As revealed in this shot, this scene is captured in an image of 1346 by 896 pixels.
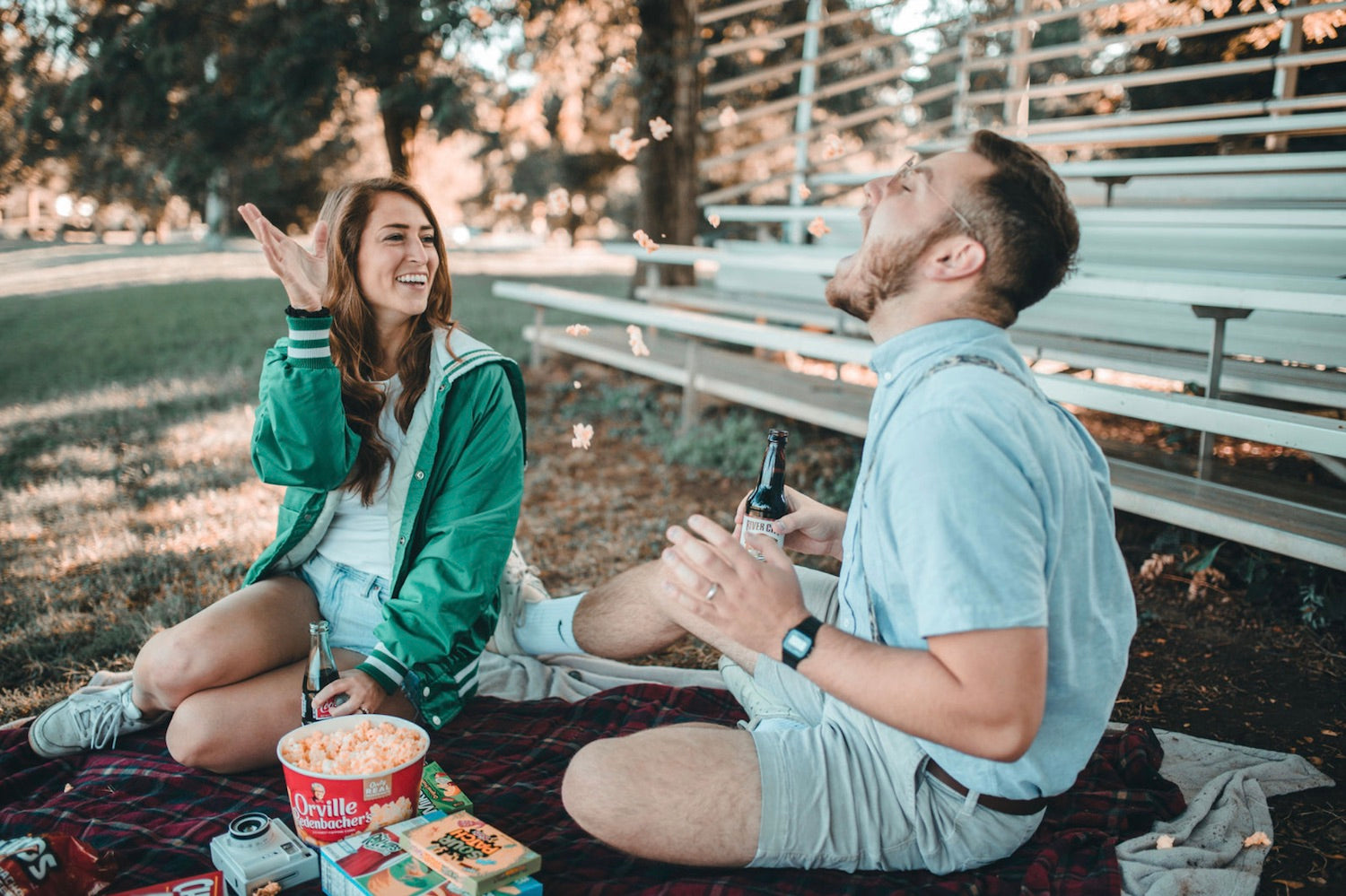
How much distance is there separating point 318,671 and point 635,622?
0.91 metres

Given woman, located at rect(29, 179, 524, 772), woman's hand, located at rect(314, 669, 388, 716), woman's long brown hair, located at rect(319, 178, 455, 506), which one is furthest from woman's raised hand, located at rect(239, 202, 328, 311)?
woman's hand, located at rect(314, 669, 388, 716)

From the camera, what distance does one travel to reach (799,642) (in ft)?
6.00

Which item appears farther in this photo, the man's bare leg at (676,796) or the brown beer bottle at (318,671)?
the brown beer bottle at (318,671)

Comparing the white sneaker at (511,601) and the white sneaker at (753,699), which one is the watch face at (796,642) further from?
the white sneaker at (511,601)

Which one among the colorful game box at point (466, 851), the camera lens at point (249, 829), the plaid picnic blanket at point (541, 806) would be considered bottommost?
the plaid picnic blanket at point (541, 806)

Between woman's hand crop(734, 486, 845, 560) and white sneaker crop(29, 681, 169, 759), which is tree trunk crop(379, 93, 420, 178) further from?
woman's hand crop(734, 486, 845, 560)

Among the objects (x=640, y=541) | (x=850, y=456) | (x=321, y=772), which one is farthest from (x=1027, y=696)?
(x=850, y=456)

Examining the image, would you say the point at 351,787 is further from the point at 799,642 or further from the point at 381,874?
the point at 799,642

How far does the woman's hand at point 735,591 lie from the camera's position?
1.86 metres

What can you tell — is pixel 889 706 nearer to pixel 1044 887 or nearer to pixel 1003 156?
pixel 1044 887

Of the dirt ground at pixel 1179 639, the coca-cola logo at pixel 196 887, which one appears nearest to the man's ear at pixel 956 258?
the dirt ground at pixel 1179 639

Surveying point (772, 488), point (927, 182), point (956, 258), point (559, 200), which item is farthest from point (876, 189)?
point (559, 200)

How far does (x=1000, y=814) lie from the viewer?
2059 millimetres

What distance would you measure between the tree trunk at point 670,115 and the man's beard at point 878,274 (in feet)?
24.2
